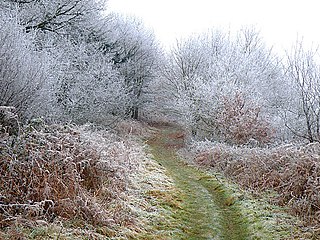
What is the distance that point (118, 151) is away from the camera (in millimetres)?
11734

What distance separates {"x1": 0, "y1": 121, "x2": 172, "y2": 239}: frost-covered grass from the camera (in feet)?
20.7

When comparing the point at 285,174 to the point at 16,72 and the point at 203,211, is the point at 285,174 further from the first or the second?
the point at 16,72

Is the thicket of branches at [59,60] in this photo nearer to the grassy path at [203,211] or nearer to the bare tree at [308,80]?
the grassy path at [203,211]

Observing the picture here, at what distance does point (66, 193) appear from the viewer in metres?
7.31

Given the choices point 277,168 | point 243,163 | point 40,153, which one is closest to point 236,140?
point 243,163

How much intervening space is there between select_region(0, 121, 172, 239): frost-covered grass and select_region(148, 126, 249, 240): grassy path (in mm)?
534

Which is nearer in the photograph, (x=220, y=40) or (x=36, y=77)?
(x=36, y=77)

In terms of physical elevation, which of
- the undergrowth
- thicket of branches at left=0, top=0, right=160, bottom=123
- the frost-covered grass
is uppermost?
thicket of branches at left=0, top=0, right=160, bottom=123

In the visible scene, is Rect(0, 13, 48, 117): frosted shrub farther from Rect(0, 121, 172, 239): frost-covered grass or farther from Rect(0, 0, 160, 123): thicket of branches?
Rect(0, 121, 172, 239): frost-covered grass

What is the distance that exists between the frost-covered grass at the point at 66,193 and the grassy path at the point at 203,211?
21.0 inches

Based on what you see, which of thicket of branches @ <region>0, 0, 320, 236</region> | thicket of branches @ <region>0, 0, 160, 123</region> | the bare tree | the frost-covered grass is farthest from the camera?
the bare tree

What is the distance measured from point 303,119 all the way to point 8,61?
13746 millimetres

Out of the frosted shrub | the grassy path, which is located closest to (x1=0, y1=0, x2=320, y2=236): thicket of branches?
the frosted shrub

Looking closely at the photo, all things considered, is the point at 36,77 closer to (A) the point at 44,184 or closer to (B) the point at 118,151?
(B) the point at 118,151
